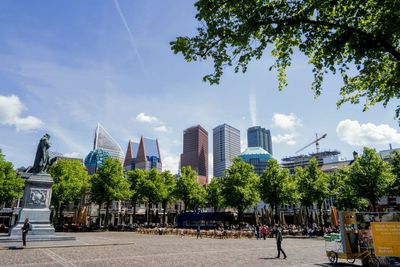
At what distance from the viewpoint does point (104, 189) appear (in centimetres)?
4875

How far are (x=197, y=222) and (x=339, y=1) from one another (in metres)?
44.2

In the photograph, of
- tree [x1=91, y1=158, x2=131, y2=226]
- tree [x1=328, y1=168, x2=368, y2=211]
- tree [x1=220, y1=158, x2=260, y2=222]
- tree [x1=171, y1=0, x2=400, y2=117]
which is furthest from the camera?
tree [x1=91, y1=158, x2=131, y2=226]

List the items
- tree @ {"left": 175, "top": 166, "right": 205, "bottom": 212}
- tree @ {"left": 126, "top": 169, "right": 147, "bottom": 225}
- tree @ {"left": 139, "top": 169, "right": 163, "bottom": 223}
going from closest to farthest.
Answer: tree @ {"left": 139, "top": 169, "right": 163, "bottom": 223} → tree @ {"left": 175, "top": 166, "right": 205, "bottom": 212} → tree @ {"left": 126, "top": 169, "right": 147, "bottom": 225}

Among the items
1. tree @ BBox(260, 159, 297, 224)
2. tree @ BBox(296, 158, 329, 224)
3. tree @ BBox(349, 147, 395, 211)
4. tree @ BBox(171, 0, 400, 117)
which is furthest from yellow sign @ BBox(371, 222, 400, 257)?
tree @ BBox(260, 159, 297, 224)

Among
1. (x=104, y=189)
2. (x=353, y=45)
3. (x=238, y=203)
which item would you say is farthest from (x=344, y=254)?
(x=104, y=189)

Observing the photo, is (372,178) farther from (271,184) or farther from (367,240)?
(367,240)

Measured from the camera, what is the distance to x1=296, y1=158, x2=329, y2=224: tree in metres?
42.8

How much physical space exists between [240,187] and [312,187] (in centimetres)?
1062

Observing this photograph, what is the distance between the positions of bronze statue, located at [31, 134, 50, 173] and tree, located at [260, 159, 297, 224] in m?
31.7

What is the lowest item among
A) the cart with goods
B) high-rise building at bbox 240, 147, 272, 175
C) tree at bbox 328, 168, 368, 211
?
the cart with goods

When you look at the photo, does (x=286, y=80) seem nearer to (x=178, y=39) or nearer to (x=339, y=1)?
(x=339, y=1)

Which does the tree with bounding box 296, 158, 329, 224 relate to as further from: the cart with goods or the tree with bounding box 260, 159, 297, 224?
the cart with goods

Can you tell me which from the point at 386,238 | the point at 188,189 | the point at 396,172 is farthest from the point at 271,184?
the point at 386,238

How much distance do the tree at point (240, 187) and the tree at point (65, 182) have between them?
950 inches
